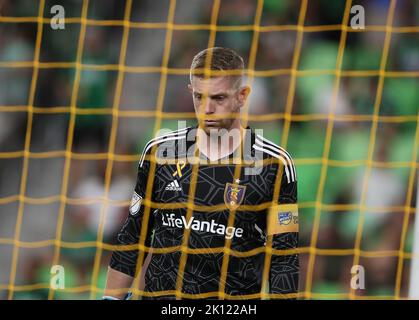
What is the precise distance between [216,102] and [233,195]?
0.27 m

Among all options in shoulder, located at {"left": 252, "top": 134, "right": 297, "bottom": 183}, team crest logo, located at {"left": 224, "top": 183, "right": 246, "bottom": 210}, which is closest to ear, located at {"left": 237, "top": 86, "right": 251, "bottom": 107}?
shoulder, located at {"left": 252, "top": 134, "right": 297, "bottom": 183}

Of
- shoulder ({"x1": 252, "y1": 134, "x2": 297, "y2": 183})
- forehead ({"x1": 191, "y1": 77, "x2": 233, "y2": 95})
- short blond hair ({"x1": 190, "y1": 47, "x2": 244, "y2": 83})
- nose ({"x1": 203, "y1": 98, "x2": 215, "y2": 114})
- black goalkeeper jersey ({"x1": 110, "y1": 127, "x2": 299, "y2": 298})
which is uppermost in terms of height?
short blond hair ({"x1": 190, "y1": 47, "x2": 244, "y2": 83})

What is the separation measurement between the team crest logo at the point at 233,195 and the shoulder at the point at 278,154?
130 millimetres

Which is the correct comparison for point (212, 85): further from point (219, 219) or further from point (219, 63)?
point (219, 219)

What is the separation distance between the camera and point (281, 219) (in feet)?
7.38

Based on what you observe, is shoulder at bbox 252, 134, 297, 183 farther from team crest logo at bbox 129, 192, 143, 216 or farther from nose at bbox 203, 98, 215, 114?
team crest logo at bbox 129, 192, 143, 216

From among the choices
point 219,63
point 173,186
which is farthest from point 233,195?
point 219,63

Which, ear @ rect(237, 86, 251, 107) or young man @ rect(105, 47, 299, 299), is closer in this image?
young man @ rect(105, 47, 299, 299)

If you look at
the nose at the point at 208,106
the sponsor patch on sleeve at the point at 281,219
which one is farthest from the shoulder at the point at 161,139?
the sponsor patch on sleeve at the point at 281,219

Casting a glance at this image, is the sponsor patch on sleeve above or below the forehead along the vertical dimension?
below

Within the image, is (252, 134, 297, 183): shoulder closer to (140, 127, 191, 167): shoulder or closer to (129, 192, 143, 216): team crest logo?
(140, 127, 191, 167): shoulder

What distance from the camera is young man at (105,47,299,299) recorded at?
7.40ft
